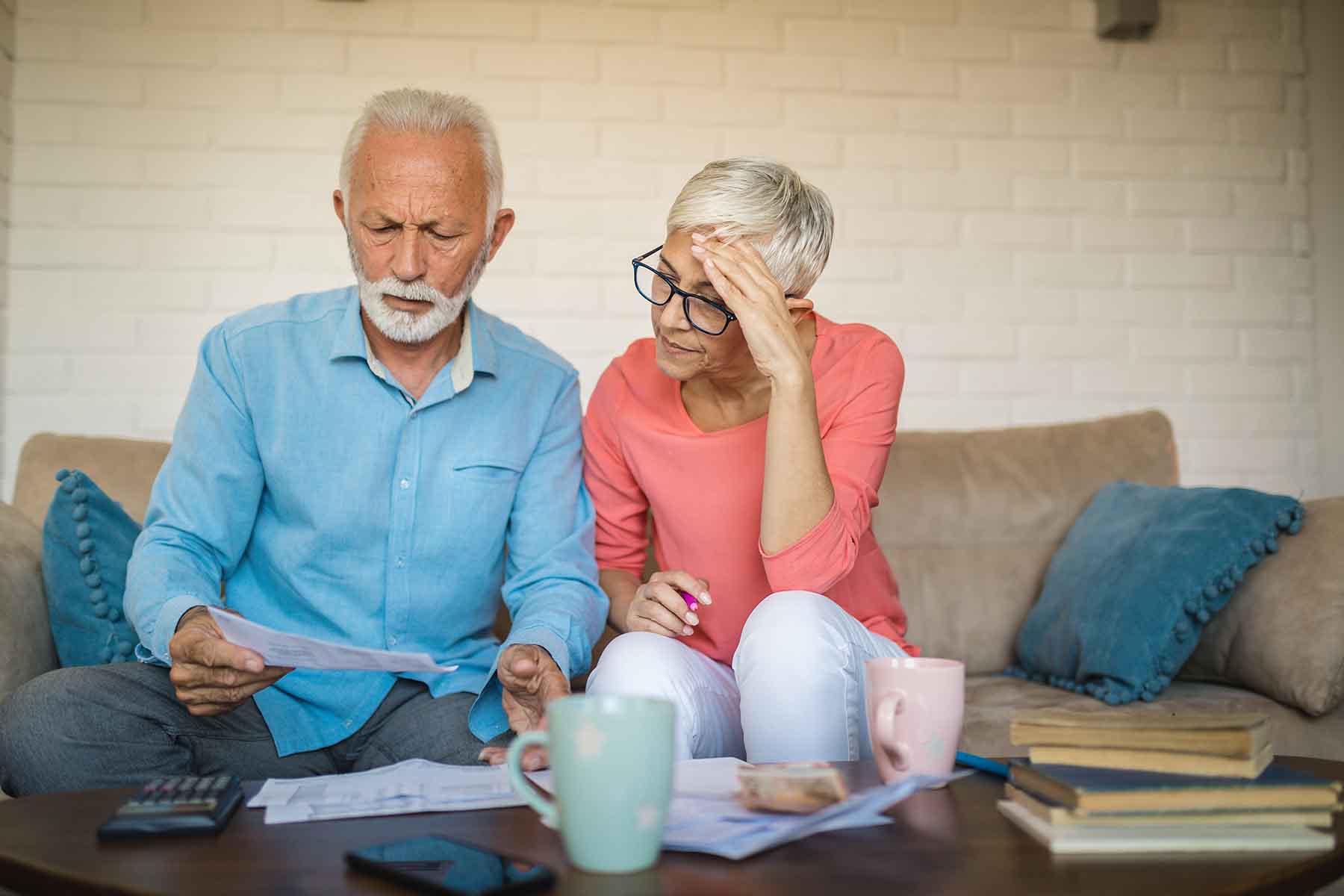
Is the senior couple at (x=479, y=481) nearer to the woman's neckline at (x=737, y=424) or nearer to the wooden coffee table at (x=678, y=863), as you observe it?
the woman's neckline at (x=737, y=424)

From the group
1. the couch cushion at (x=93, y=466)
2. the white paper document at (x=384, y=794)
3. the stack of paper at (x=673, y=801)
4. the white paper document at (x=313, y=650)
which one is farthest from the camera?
the couch cushion at (x=93, y=466)

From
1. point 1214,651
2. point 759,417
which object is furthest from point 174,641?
point 1214,651

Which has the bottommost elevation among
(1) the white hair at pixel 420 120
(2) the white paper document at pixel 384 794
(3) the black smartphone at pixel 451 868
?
(2) the white paper document at pixel 384 794

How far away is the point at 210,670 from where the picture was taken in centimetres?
138

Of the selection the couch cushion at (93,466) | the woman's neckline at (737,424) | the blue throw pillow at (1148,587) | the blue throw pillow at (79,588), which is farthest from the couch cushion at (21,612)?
the blue throw pillow at (1148,587)

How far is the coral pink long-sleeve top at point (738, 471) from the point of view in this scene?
5.68ft

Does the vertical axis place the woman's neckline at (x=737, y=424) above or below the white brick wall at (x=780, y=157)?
below

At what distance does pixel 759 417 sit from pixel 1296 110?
7.93 feet

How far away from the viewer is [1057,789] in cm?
92

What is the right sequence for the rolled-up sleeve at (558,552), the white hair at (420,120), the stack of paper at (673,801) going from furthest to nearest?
1. the white hair at (420,120)
2. the rolled-up sleeve at (558,552)
3. the stack of paper at (673,801)

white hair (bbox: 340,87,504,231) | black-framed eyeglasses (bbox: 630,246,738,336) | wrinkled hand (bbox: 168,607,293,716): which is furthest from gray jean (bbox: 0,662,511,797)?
white hair (bbox: 340,87,504,231)

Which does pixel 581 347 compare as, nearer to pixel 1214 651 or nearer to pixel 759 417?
pixel 759 417

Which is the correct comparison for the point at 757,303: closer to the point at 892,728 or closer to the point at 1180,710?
the point at 892,728

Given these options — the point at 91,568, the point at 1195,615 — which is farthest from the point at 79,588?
the point at 1195,615
